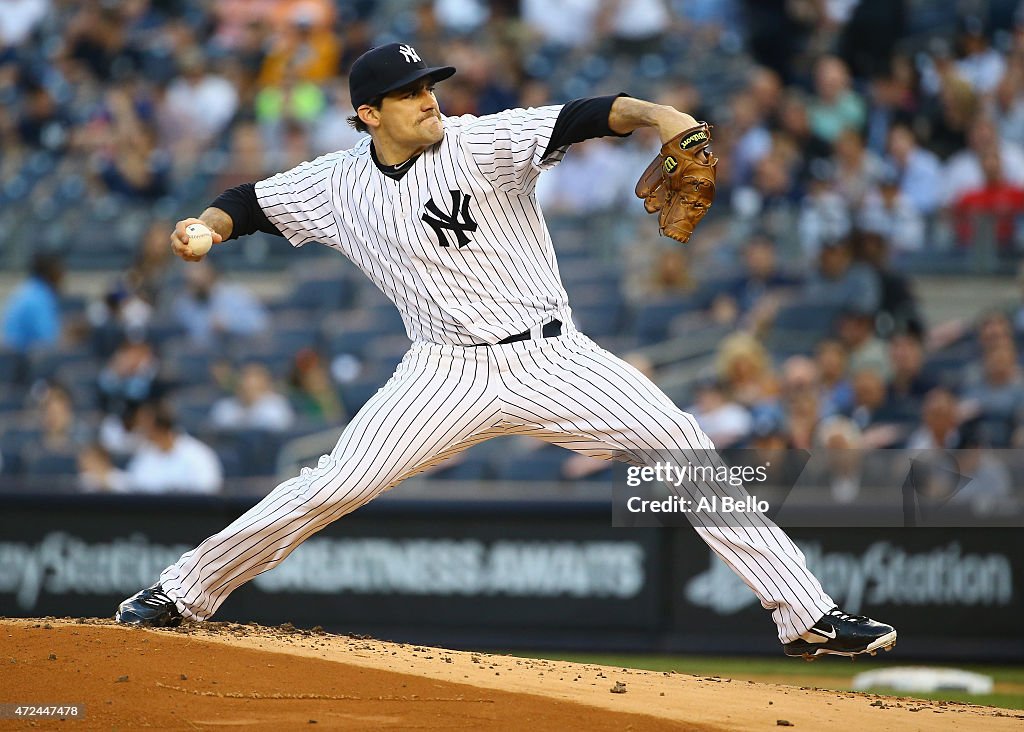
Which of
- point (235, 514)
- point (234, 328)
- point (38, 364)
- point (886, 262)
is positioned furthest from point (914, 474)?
point (38, 364)

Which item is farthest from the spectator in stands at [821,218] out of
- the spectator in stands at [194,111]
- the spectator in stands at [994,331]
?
the spectator in stands at [194,111]

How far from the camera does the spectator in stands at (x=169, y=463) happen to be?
910 cm

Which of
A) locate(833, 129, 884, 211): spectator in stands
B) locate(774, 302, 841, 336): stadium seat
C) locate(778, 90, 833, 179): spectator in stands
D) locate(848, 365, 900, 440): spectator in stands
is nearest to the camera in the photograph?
locate(848, 365, 900, 440): spectator in stands

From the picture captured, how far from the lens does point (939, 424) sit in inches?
324

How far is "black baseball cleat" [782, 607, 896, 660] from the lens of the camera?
4.71 m

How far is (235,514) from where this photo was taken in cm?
847

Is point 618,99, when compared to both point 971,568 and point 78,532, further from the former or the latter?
point 78,532

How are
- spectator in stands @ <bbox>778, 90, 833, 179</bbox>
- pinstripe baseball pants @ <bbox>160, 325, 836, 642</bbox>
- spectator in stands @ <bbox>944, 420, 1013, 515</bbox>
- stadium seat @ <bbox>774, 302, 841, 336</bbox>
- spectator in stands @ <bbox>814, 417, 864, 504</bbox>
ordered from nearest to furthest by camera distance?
pinstripe baseball pants @ <bbox>160, 325, 836, 642</bbox>, spectator in stands @ <bbox>944, 420, 1013, 515</bbox>, spectator in stands @ <bbox>814, 417, 864, 504</bbox>, stadium seat @ <bbox>774, 302, 841, 336</bbox>, spectator in stands @ <bbox>778, 90, 833, 179</bbox>

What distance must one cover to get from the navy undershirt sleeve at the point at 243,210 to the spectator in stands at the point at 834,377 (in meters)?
4.59

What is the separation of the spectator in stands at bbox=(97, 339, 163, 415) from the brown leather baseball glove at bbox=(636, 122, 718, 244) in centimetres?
630

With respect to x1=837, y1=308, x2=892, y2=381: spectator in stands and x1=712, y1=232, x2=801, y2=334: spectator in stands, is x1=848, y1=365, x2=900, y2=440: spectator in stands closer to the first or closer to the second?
x1=837, y1=308, x2=892, y2=381: spectator in stands

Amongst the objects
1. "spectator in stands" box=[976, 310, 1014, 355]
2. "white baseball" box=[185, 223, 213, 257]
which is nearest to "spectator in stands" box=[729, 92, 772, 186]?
"spectator in stands" box=[976, 310, 1014, 355]

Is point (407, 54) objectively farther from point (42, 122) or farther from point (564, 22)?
point (42, 122)

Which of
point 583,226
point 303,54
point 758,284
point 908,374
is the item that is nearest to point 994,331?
point 908,374
